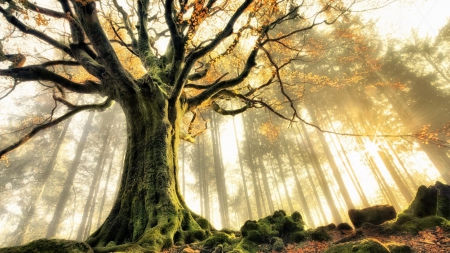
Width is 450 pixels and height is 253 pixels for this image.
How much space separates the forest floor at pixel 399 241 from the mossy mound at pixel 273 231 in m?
0.14

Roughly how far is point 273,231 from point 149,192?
2.33 meters

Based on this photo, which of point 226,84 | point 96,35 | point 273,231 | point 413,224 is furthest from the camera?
point 226,84

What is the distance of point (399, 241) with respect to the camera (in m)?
2.56

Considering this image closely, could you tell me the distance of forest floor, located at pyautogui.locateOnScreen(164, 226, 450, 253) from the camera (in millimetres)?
2182

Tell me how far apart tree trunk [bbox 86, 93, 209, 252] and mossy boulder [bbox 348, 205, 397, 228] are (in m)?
2.75

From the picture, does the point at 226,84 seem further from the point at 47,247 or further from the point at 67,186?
the point at 67,186

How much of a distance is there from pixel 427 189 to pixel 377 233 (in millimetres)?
1091

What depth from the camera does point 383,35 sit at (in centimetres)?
1608

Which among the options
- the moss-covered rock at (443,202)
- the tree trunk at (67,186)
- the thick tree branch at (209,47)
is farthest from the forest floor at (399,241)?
the tree trunk at (67,186)

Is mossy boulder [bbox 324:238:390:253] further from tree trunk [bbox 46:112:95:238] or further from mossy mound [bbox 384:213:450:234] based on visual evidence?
tree trunk [bbox 46:112:95:238]

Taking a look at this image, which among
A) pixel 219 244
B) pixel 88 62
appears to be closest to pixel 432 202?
pixel 219 244

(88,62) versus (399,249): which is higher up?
(88,62)

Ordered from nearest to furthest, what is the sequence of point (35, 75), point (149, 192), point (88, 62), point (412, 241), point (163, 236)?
point (412, 241), point (163, 236), point (149, 192), point (35, 75), point (88, 62)

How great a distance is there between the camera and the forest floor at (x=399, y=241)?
7.16 ft
